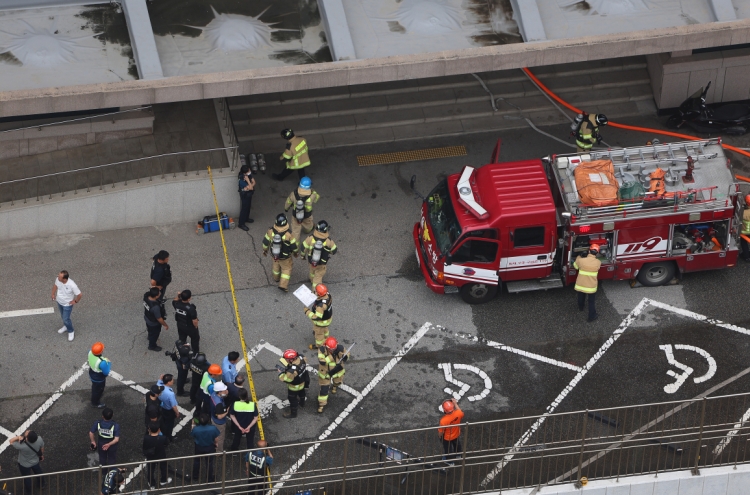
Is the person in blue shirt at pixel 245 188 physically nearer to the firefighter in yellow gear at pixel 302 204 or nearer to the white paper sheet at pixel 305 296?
the firefighter in yellow gear at pixel 302 204

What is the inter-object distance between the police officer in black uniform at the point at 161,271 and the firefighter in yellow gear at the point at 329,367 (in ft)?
10.4

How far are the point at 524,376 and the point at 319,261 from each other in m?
4.18

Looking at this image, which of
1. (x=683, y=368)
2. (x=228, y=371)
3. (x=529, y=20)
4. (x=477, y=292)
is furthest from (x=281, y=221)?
(x=683, y=368)

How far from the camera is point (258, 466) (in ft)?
59.9

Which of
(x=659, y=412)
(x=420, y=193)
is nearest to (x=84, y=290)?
(x=420, y=193)

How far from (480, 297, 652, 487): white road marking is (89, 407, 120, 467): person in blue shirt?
5717 mm

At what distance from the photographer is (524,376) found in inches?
845

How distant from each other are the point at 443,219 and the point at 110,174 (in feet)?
21.8

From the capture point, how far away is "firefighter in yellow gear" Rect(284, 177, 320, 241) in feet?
76.2

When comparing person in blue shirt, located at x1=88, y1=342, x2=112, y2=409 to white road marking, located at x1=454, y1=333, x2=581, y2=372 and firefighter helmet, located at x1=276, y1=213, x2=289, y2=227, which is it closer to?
firefighter helmet, located at x1=276, y1=213, x2=289, y2=227

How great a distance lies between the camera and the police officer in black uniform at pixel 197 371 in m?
19.8

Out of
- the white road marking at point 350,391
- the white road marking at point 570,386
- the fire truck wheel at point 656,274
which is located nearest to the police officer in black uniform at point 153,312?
the white road marking at point 350,391

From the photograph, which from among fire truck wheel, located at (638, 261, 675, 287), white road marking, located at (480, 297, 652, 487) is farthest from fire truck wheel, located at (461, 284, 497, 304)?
fire truck wheel, located at (638, 261, 675, 287)

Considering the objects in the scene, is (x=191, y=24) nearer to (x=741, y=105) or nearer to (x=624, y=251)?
(x=624, y=251)
